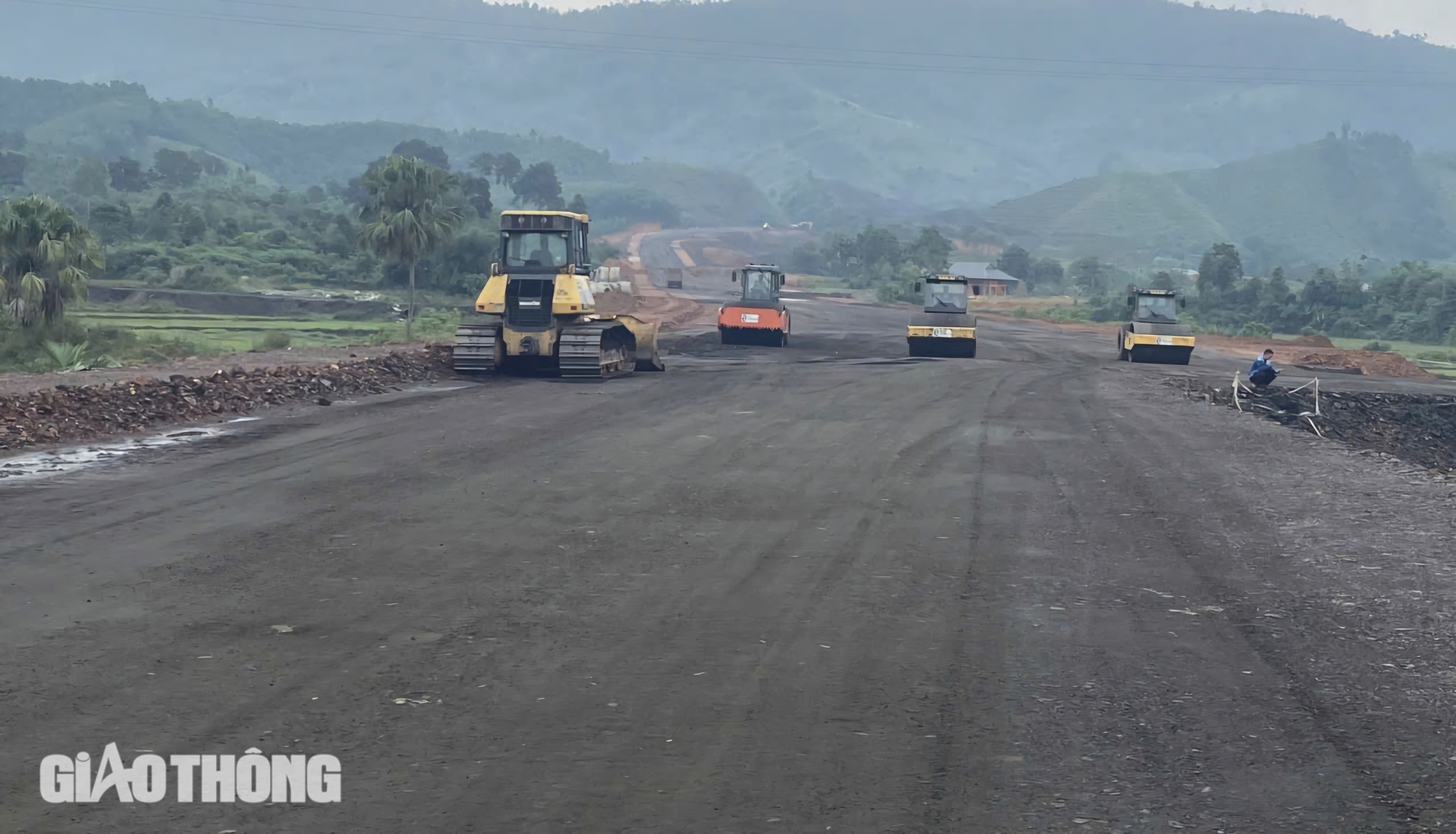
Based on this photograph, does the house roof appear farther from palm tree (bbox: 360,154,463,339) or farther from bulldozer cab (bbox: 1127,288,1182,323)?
bulldozer cab (bbox: 1127,288,1182,323)

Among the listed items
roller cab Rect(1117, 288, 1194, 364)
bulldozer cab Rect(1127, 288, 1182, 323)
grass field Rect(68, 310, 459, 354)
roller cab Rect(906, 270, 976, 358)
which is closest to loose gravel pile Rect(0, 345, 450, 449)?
grass field Rect(68, 310, 459, 354)

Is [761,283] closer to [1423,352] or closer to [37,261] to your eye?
[37,261]

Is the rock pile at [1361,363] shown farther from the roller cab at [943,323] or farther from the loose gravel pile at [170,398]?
the loose gravel pile at [170,398]

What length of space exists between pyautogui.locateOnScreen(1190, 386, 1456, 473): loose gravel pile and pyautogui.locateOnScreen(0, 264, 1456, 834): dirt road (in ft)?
27.8

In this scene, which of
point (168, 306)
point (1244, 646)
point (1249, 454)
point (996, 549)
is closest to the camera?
point (1244, 646)

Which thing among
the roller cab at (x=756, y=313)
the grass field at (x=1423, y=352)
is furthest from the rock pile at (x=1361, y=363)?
the roller cab at (x=756, y=313)

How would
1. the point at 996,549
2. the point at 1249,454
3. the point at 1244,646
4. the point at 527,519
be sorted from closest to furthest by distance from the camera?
the point at 1244,646 < the point at 996,549 < the point at 527,519 < the point at 1249,454

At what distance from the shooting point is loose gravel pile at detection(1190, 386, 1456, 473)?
25.8 metres

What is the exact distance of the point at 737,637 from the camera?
9.09m

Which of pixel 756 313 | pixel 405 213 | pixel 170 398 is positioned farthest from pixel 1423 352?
pixel 170 398

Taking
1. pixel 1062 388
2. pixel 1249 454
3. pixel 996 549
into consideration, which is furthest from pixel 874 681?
pixel 1062 388

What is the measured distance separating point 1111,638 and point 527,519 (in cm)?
598

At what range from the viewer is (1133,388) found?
31188mm

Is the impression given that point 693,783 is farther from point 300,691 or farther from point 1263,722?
point 1263,722
